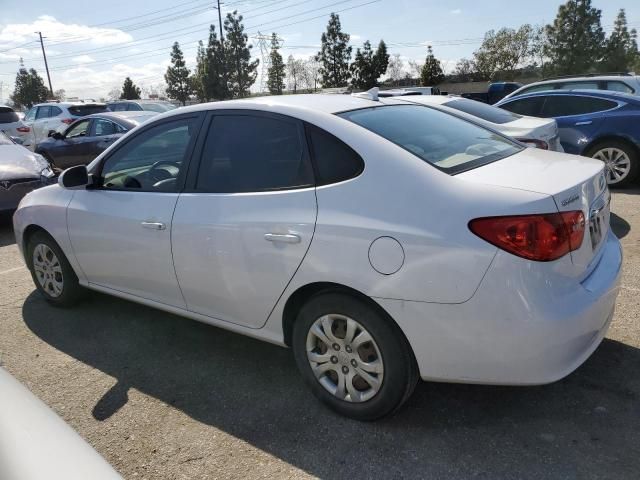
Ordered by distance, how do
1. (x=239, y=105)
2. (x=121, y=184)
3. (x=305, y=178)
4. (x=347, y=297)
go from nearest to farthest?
(x=347, y=297) < (x=305, y=178) < (x=239, y=105) < (x=121, y=184)

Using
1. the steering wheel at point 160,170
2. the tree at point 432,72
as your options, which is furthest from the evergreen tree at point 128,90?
the steering wheel at point 160,170

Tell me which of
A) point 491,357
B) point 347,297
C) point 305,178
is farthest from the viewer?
point 305,178

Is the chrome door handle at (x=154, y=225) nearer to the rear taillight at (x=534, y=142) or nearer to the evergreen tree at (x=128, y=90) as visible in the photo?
the rear taillight at (x=534, y=142)

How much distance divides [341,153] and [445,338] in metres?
1.01

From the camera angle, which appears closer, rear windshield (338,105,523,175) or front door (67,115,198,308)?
rear windshield (338,105,523,175)

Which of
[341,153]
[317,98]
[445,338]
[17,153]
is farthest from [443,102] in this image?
[17,153]

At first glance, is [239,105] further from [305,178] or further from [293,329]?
[293,329]

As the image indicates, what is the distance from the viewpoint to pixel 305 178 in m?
2.69

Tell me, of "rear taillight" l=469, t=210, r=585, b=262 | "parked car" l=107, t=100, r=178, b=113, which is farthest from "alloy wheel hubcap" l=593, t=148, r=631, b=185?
"parked car" l=107, t=100, r=178, b=113

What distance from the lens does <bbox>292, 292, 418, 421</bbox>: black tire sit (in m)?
2.43

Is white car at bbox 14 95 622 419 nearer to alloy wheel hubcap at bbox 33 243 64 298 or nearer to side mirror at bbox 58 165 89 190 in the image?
side mirror at bbox 58 165 89 190

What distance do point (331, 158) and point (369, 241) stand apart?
0.52 metres

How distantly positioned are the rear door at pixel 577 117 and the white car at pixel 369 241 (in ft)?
16.8

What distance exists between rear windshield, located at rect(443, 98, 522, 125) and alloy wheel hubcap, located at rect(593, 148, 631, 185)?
1482 mm
